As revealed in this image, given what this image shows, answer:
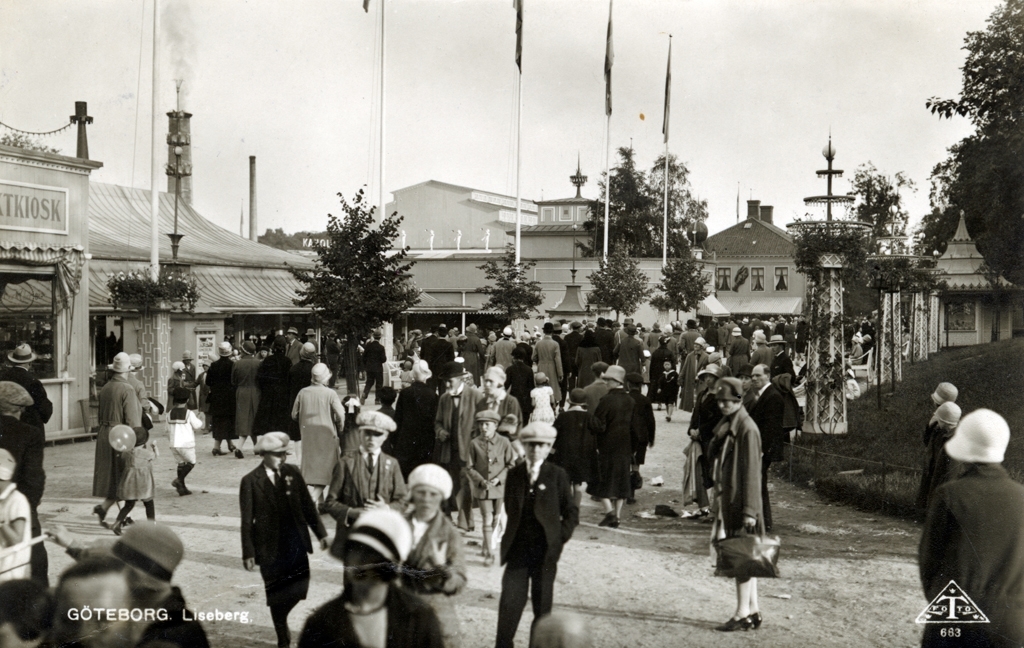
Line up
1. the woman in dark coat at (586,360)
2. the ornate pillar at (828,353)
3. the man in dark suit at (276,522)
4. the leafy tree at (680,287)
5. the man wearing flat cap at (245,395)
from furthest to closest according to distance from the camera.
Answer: the leafy tree at (680,287) → the woman in dark coat at (586,360) → the ornate pillar at (828,353) → the man wearing flat cap at (245,395) → the man in dark suit at (276,522)

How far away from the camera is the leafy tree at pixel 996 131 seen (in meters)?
7.70

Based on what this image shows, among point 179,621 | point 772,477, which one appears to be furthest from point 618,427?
point 179,621

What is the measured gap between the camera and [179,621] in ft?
14.4

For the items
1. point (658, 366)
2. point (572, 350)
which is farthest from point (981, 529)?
point (572, 350)

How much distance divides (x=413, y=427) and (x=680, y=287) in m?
29.3

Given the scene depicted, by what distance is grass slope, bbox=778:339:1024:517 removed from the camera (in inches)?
345

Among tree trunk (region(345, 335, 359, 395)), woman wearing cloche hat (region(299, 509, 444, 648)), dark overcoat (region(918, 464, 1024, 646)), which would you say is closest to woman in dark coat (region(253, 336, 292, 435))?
tree trunk (region(345, 335, 359, 395))

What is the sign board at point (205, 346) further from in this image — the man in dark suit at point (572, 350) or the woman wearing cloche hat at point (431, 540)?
the woman wearing cloche hat at point (431, 540)

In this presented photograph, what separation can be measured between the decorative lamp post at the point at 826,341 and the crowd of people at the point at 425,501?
2.02 m

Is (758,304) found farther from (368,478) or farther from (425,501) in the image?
(425,501)

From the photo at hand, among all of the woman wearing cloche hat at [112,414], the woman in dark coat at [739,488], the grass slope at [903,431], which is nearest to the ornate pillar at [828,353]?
the grass slope at [903,431]

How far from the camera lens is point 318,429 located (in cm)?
935

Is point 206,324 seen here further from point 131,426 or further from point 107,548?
point 107,548

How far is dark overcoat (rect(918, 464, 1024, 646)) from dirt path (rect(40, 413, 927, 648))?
1.63 metres
